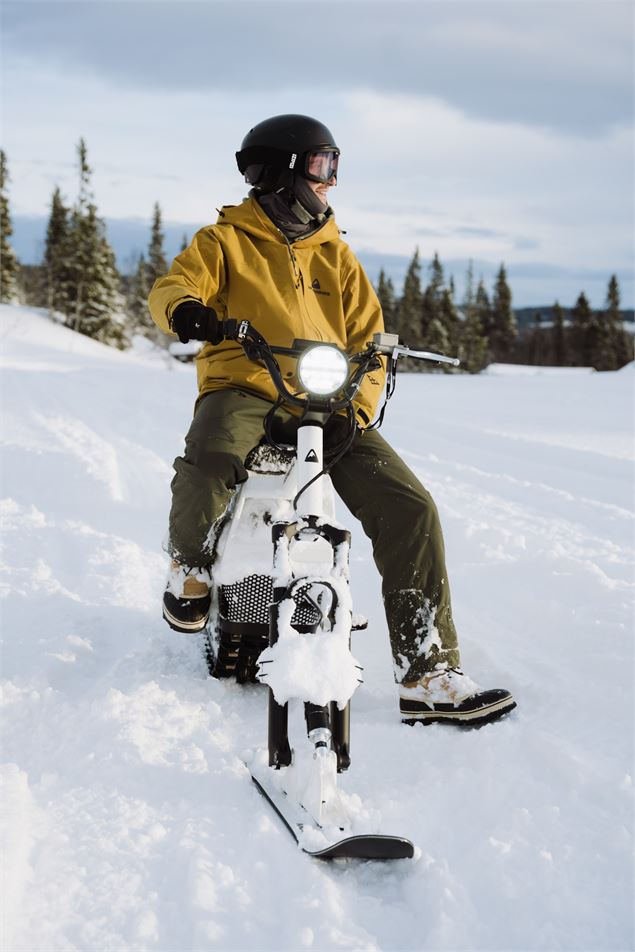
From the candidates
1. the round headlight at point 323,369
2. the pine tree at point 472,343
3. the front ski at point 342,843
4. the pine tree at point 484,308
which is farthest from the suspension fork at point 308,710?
the pine tree at point 484,308

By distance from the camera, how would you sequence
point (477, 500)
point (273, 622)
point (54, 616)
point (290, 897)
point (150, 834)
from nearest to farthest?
point (290, 897)
point (150, 834)
point (273, 622)
point (54, 616)
point (477, 500)

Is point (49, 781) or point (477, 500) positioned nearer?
point (49, 781)

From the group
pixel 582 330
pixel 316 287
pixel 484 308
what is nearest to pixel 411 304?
pixel 484 308

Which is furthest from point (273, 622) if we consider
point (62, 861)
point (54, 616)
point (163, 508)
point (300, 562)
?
point (163, 508)

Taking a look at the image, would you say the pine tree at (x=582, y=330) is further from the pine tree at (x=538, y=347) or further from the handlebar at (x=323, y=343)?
the handlebar at (x=323, y=343)

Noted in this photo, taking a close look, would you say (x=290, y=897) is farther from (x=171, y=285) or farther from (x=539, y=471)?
(x=539, y=471)

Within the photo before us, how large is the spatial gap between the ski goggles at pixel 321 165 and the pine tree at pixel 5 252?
1750 inches

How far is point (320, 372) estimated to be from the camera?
8.45 ft

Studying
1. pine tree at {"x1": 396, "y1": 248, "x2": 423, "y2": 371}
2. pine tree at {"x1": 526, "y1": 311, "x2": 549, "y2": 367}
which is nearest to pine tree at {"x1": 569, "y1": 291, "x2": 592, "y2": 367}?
pine tree at {"x1": 526, "y1": 311, "x2": 549, "y2": 367}

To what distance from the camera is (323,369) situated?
8.45 ft

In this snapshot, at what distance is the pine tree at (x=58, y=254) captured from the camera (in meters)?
40.5

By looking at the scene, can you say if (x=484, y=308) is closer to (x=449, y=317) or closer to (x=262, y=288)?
(x=449, y=317)

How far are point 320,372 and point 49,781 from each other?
149 centimetres

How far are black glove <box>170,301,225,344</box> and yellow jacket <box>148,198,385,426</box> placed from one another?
16.8 inches
